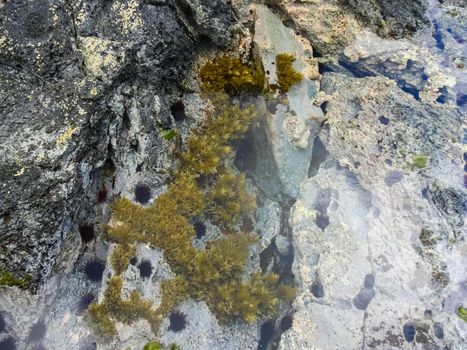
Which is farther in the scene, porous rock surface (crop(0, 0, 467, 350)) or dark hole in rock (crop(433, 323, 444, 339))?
dark hole in rock (crop(433, 323, 444, 339))

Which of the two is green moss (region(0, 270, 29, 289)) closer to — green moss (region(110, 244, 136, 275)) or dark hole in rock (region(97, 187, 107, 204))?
green moss (region(110, 244, 136, 275))

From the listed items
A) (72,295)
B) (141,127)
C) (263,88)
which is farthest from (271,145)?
(72,295)

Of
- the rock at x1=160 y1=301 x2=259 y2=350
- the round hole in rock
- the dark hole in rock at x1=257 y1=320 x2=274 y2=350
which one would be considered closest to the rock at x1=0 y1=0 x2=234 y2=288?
the round hole in rock

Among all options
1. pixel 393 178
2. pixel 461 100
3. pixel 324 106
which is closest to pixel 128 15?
pixel 324 106

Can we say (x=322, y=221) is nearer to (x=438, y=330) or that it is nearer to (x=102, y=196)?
(x=438, y=330)

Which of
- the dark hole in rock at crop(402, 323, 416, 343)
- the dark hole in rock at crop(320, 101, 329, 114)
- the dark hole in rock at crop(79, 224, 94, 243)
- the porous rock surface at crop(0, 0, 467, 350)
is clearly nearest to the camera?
the porous rock surface at crop(0, 0, 467, 350)

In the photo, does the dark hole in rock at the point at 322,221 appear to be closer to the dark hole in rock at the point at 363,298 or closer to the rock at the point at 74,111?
the dark hole in rock at the point at 363,298
